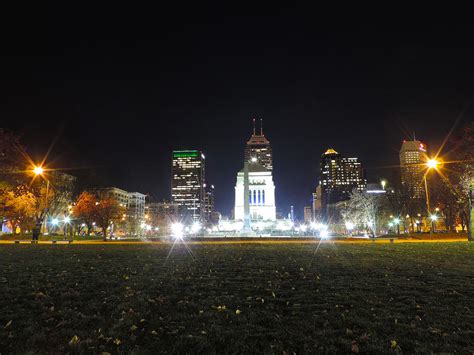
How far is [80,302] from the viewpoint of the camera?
8.94m

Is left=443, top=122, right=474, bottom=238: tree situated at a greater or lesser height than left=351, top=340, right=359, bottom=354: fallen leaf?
greater

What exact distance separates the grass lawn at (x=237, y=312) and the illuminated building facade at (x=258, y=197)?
11634 centimetres

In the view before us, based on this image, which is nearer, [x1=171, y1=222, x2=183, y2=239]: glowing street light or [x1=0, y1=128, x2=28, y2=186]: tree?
[x1=0, y1=128, x2=28, y2=186]: tree

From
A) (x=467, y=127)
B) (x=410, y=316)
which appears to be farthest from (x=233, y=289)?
(x=467, y=127)

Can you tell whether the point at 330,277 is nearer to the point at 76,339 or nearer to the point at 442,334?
the point at 442,334

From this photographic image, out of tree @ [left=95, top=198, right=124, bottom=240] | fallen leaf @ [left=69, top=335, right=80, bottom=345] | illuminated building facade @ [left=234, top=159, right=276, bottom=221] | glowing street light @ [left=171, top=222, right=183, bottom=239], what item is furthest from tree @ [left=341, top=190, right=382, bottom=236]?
fallen leaf @ [left=69, top=335, right=80, bottom=345]

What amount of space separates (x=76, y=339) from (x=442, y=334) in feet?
21.7

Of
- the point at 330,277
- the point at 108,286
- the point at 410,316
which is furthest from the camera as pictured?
the point at 330,277

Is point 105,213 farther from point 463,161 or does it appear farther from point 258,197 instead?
point 258,197

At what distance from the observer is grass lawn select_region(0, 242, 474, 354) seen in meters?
6.11

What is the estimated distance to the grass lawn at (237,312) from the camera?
241 inches

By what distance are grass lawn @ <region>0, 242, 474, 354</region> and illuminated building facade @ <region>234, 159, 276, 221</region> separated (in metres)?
116

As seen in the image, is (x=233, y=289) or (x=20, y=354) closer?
(x=20, y=354)

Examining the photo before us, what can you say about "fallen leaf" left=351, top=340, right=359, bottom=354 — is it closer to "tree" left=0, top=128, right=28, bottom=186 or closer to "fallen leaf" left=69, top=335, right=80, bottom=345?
"fallen leaf" left=69, top=335, right=80, bottom=345
